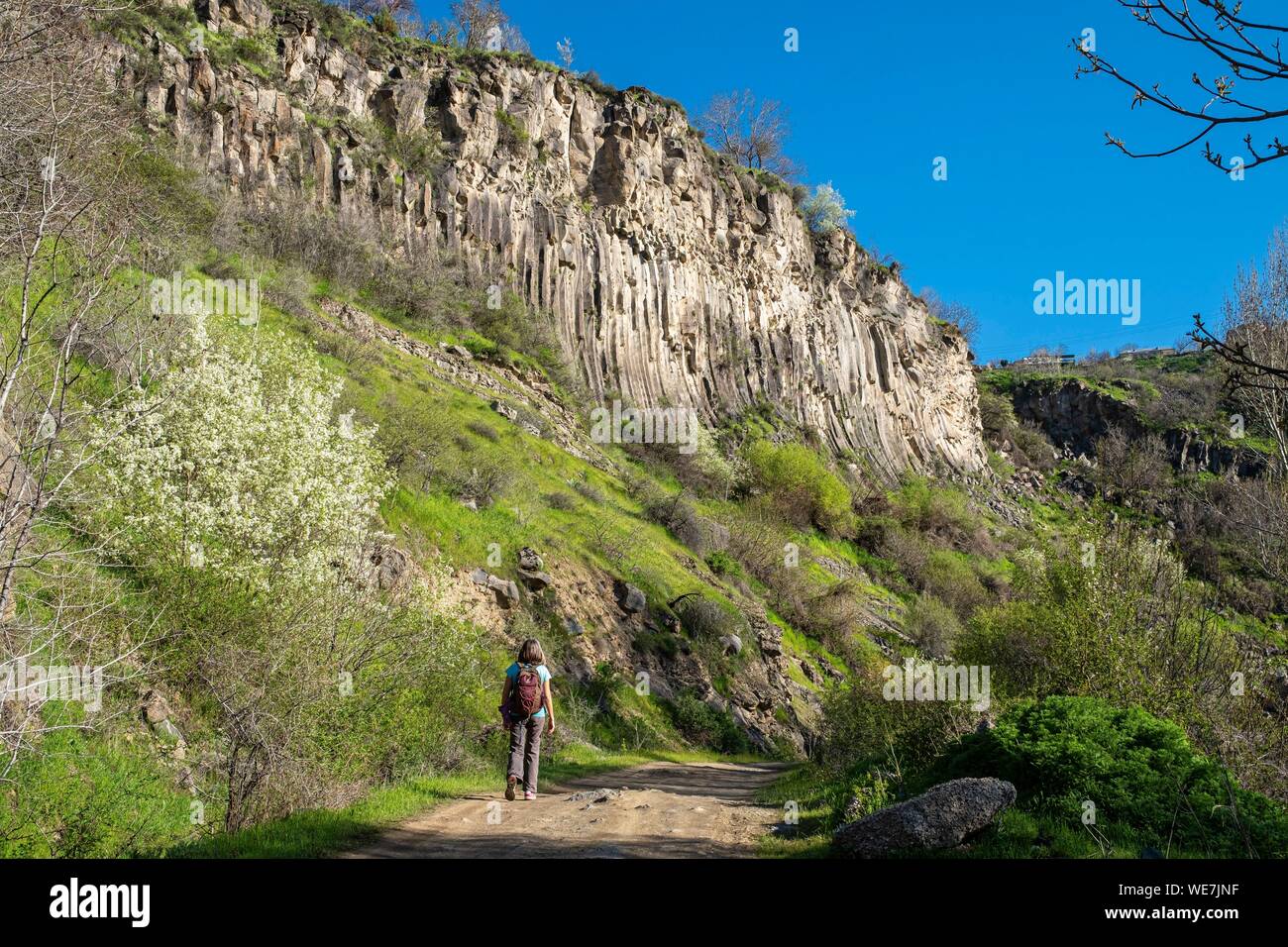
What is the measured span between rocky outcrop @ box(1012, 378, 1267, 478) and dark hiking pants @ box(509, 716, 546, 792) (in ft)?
249

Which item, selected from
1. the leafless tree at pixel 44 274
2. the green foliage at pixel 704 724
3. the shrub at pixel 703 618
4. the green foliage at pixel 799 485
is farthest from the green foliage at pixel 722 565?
the leafless tree at pixel 44 274

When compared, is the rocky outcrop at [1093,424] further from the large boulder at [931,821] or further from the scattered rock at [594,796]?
the large boulder at [931,821]

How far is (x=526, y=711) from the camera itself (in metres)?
8.83

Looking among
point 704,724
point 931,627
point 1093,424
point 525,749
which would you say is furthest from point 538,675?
point 1093,424

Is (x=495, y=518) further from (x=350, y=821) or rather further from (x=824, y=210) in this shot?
(x=824, y=210)

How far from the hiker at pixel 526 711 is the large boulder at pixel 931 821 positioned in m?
3.81

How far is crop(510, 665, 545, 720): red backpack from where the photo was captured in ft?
28.9

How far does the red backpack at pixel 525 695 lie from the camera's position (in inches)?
346

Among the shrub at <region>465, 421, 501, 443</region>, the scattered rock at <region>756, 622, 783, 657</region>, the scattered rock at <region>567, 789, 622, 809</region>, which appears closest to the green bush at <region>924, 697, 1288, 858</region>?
the scattered rock at <region>567, 789, 622, 809</region>

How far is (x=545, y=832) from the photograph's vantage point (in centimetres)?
714

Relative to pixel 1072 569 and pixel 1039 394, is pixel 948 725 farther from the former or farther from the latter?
pixel 1039 394

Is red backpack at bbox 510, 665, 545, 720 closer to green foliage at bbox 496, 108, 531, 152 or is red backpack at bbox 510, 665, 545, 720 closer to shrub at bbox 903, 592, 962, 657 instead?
shrub at bbox 903, 592, 962, 657

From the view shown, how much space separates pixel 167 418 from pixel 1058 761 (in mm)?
12086
